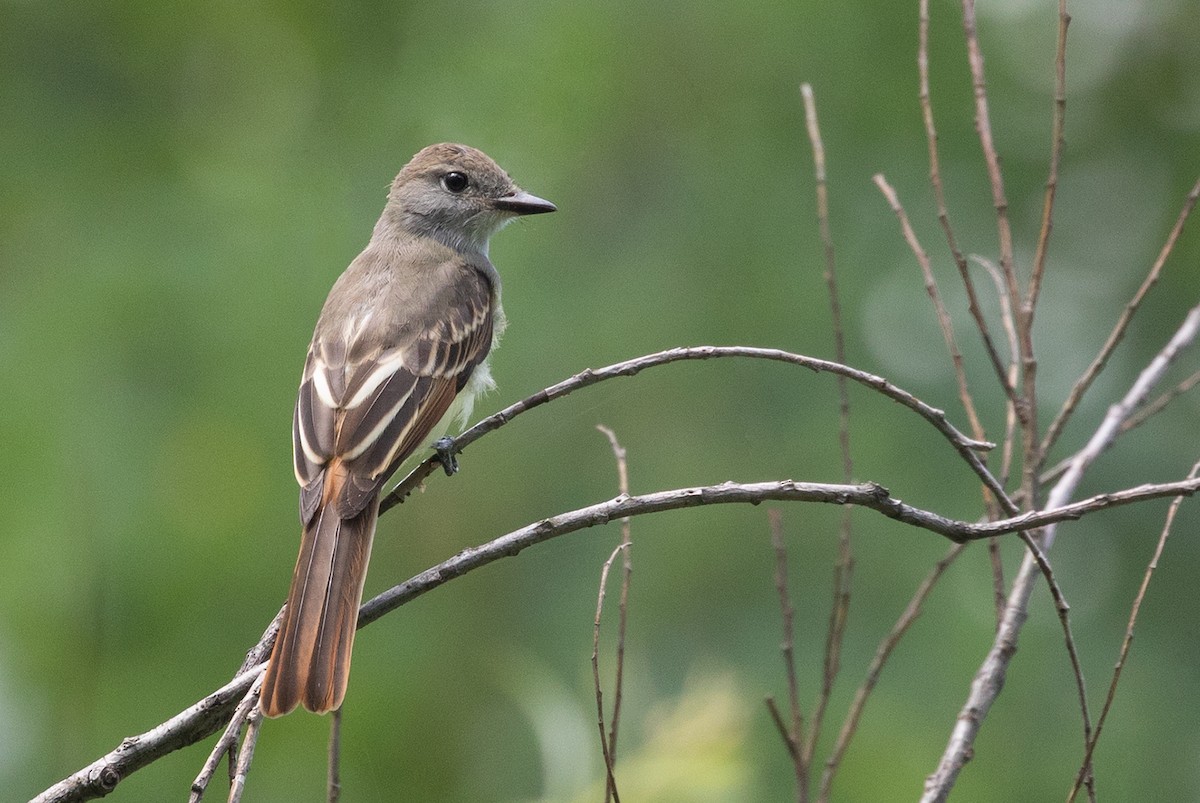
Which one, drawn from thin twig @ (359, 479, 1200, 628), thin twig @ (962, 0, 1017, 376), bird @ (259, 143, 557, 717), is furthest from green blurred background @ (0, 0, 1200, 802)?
thin twig @ (962, 0, 1017, 376)

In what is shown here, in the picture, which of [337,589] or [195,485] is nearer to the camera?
[337,589]

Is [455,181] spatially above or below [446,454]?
above

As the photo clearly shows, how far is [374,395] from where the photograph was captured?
3.70 metres

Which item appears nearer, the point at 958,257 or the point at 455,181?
the point at 958,257

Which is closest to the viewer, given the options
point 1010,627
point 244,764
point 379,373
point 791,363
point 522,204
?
point 244,764

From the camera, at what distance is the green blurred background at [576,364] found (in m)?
4.44

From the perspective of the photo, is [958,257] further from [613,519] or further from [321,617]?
[321,617]

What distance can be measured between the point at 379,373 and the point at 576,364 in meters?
1.76

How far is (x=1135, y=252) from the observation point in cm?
622

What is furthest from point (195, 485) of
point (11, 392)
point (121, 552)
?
point (11, 392)

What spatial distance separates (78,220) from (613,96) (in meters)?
2.55

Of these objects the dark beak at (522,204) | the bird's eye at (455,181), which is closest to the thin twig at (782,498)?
the dark beak at (522,204)

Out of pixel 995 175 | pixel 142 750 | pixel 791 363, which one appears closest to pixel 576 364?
pixel 995 175

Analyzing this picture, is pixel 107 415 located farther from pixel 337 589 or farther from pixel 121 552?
pixel 337 589
